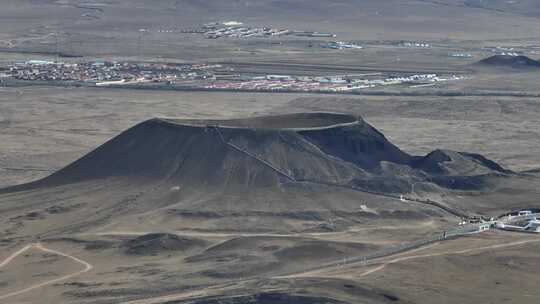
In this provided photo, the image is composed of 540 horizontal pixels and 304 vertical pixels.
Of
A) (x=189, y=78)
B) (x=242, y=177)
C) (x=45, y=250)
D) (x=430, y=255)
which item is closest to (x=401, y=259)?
(x=430, y=255)

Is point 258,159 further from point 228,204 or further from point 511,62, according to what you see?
point 511,62

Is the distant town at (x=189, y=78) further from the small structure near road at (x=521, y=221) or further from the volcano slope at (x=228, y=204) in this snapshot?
the small structure near road at (x=521, y=221)

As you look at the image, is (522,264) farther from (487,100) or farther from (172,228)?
(487,100)

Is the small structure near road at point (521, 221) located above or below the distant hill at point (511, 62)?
above

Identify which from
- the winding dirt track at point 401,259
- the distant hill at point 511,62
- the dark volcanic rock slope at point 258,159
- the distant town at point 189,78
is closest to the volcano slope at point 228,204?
the dark volcanic rock slope at point 258,159

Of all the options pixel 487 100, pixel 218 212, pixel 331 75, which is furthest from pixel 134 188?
pixel 331 75

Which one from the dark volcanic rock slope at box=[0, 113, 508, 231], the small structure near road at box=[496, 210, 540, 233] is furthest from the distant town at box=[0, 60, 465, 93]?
the small structure near road at box=[496, 210, 540, 233]
